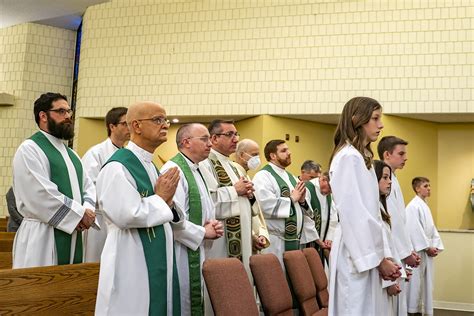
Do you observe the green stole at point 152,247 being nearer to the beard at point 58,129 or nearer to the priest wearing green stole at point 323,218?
the beard at point 58,129

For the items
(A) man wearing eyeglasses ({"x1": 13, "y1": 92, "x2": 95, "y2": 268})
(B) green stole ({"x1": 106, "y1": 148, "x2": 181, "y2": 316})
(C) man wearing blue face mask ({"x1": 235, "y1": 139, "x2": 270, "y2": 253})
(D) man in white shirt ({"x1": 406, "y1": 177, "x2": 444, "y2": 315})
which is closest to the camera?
(B) green stole ({"x1": 106, "y1": 148, "x2": 181, "y2": 316})

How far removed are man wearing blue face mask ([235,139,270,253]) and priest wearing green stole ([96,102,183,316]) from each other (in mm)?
1783

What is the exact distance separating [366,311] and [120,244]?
127 cm

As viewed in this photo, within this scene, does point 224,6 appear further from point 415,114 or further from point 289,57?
point 415,114

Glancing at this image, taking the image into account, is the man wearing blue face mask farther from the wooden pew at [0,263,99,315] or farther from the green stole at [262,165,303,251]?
the wooden pew at [0,263,99,315]

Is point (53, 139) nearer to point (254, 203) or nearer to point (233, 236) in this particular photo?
point (233, 236)

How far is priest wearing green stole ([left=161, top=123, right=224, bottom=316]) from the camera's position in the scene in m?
3.69

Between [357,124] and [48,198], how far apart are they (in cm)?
197

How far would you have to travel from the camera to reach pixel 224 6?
10406 millimetres

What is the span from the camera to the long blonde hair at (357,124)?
326cm

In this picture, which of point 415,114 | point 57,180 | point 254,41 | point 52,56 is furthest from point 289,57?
point 57,180

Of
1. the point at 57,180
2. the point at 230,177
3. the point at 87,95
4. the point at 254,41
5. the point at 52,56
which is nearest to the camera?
the point at 57,180

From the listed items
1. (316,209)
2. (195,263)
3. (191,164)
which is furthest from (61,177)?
(316,209)

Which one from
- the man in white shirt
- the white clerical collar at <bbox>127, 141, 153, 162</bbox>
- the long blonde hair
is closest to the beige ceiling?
the man in white shirt
